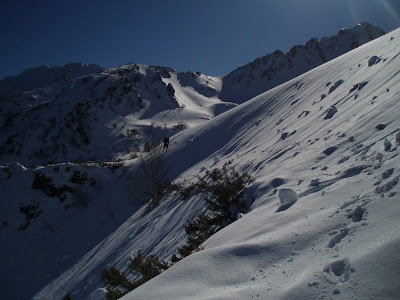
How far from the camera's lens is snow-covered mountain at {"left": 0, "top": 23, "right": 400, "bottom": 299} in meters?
1.79

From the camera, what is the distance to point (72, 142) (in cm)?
3816

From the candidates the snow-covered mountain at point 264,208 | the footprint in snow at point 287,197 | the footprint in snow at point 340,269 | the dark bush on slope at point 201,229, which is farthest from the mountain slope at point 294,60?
the footprint in snow at point 340,269

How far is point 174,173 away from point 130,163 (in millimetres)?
5529

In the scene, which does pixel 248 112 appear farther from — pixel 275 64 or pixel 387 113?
pixel 275 64

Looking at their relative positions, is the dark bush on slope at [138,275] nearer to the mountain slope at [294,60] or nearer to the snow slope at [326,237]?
the snow slope at [326,237]

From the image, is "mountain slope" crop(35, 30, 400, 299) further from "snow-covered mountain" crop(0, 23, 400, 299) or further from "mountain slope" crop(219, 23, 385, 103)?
"mountain slope" crop(219, 23, 385, 103)

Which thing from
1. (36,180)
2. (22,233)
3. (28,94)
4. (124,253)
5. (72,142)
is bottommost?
(124,253)

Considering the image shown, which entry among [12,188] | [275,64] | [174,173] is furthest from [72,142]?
[275,64]

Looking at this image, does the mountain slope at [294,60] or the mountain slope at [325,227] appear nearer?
the mountain slope at [325,227]

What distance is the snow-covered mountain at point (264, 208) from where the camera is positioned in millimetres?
1790

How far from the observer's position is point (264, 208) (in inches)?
157

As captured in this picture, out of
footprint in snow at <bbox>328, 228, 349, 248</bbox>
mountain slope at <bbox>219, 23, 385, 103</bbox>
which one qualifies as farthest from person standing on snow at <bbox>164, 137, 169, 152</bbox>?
mountain slope at <bbox>219, 23, 385, 103</bbox>

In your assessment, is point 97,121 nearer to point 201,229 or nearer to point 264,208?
point 201,229

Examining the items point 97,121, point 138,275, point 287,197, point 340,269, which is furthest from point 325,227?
point 97,121
